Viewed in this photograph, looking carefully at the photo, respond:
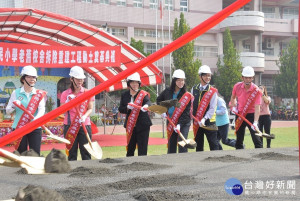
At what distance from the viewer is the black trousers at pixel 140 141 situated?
495 centimetres

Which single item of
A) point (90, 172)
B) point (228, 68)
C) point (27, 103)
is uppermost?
point (228, 68)

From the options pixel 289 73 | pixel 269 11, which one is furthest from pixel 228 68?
pixel 269 11

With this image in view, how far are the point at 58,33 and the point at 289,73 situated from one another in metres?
20.2

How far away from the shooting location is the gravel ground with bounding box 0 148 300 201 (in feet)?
6.84

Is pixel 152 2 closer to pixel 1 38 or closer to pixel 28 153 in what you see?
Answer: pixel 1 38

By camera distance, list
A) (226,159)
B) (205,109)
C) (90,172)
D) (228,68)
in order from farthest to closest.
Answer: (228,68) < (205,109) < (226,159) < (90,172)

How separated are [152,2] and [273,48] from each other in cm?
1093

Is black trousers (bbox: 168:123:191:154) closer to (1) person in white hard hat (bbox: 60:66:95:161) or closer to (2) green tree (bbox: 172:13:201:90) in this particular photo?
(1) person in white hard hat (bbox: 60:66:95:161)

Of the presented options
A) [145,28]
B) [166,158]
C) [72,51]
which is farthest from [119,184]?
[145,28]

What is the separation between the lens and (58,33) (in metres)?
10.2

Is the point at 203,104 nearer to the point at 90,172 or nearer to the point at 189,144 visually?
the point at 189,144

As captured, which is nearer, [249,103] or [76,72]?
[76,72]

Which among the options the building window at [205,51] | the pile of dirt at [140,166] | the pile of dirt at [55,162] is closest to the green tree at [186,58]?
the building window at [205,51]

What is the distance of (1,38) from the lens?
10.6 meters
